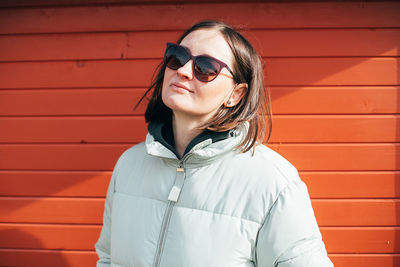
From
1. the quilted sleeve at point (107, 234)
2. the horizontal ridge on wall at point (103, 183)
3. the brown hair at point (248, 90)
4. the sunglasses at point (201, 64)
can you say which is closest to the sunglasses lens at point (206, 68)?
the sunglasses at point (201, 64)

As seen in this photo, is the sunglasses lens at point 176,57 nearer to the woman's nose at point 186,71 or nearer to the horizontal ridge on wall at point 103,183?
the woman's nose at point 186,71

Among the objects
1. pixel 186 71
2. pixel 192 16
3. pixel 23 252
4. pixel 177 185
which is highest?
pixel 192 16

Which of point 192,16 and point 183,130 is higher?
point 192,16

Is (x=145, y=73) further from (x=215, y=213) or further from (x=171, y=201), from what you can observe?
(x=215, y=213)

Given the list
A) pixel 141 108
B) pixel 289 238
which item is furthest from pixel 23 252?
pixel 289 238

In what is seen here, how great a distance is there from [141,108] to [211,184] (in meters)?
1.21

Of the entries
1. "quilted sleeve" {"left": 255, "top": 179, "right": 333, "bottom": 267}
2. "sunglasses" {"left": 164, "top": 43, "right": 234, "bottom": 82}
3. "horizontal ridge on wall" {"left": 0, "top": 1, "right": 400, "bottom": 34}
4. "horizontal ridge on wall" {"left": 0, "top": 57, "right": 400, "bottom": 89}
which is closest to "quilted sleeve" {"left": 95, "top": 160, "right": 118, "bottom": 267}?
"sunglasses" {"left": 164, "top": 43, "right": 234, "bottom": 82}

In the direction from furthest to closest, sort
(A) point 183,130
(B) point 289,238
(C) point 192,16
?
1. (C) point 192,16
2. (A) point 183,130
3. (B) point 289,238

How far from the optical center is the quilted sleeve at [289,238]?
4.04 ft

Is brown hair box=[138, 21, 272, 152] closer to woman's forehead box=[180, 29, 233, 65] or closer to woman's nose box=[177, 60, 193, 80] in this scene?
woman's forehead box=[180, 29, 233, 65]

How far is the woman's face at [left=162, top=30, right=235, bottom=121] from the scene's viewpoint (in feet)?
4.54

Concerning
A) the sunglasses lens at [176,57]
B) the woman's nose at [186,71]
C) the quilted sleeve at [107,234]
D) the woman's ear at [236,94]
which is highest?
the sunglasses lens at [176,57]

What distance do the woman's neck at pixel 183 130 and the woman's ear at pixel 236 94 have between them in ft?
0.62

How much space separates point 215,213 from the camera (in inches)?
51.9
